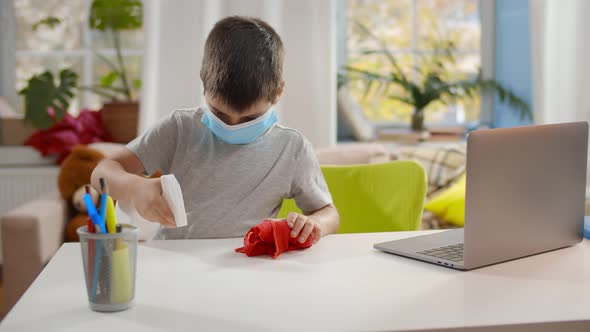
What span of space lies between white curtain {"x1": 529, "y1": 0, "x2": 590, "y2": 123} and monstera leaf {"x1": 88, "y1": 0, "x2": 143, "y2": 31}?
1.90 meters

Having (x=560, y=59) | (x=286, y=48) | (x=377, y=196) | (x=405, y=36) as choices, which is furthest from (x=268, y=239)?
(x=405, y=36)

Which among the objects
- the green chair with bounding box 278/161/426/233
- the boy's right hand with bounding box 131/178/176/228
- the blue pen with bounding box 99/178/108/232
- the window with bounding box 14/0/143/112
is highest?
the window with bounding box 14/0/143/112

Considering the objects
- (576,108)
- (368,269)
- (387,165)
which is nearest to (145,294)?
(368,269)

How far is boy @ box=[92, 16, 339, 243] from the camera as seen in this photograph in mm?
1382

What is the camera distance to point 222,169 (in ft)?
5.04

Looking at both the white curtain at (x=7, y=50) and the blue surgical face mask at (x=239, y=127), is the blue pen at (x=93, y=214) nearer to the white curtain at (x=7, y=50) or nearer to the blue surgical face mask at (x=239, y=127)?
the blue surgical face mask at (x=239, y=127)

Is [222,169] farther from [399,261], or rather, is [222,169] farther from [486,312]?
[486,312]

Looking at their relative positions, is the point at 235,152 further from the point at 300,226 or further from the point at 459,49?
the point at 459,49

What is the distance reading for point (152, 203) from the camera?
3.39ft

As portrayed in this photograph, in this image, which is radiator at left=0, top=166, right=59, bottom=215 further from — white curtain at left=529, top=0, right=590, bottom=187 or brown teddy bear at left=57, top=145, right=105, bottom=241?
white curtain at left=529, top=0, right=590, bottom=187

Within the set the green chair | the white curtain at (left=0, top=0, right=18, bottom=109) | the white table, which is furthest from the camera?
the white curtain at (left=0, top=0, right=18, bottom=109)

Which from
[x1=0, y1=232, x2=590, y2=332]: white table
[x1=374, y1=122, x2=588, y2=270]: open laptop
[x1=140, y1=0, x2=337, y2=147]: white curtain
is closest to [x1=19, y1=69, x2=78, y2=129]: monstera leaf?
[x1=140, y1=0, x2=337, y2=147]: white curtain

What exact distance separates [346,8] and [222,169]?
94.0 inches

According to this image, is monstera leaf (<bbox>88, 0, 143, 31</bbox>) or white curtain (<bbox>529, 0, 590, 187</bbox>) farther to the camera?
white curtain (<bbox>529, 0, 590, 187</bbox>)
